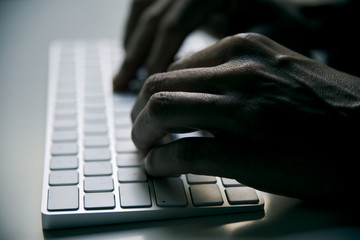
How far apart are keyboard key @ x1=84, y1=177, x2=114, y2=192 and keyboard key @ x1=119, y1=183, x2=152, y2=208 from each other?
0.05ft

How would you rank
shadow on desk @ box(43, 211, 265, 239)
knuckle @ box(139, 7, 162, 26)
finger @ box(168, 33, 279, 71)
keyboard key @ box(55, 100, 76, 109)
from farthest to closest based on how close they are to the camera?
1. knuckle @ box(139, 7, 162, 26)
2. keyboard key @ box(55, 100, 76, 109)
3. finger @ box(168, 33, 279, 71)
4. shadow on desk @ box(43, 211, 265, 239)

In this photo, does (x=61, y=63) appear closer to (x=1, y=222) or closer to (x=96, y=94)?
(x=96, y=94)

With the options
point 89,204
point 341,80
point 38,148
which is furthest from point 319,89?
point 38,148

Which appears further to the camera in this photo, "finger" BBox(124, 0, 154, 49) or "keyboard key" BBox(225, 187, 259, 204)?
"finger" BBox(124, 0, 154, 49)

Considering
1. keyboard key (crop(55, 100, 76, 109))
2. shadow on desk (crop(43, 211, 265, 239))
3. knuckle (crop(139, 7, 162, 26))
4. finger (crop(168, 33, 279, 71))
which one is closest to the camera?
shadow on desk (crop(43, 211, 265, 239))

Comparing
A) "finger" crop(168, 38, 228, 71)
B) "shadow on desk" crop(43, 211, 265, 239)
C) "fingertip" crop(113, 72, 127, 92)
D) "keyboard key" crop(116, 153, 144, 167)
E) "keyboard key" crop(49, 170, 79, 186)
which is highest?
"finger" crop(168, 38, 228, 71)

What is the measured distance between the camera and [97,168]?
54 cm

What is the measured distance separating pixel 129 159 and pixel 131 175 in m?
0.04

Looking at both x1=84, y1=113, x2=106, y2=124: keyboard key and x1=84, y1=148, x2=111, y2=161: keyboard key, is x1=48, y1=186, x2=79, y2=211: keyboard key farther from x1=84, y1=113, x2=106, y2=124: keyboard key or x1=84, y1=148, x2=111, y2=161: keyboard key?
x1=84, y1=113, x2=106, y2=124: keyboard key

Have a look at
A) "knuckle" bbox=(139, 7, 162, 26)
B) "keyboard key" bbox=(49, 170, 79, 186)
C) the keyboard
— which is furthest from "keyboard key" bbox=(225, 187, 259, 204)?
"knuckle" bbox=(139, 7, 162, 26)

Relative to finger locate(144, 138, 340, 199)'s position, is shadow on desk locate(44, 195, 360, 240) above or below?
below

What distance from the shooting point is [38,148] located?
64 centimetres

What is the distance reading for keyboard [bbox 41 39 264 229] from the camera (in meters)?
0.47

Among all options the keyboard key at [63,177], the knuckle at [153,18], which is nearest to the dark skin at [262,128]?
the keyboard key at [63,177]
